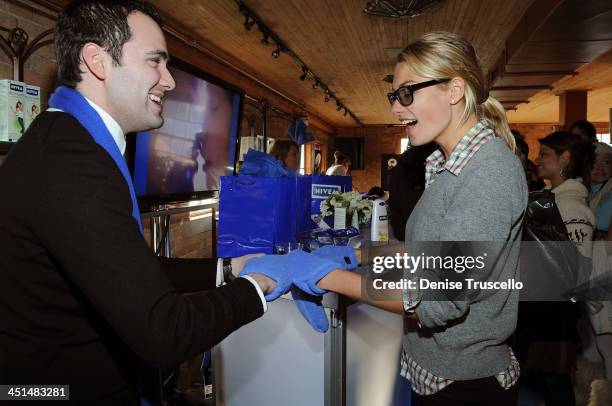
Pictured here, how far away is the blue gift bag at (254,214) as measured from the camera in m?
1.90

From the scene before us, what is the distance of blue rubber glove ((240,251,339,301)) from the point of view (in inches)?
48.4

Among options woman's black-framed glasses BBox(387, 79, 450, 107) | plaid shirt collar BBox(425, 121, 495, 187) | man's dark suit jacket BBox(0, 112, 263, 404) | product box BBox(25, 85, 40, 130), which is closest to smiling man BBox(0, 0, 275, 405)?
man's dark suit jacket BBox(0, 112, 263, 404)

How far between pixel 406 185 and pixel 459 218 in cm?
143

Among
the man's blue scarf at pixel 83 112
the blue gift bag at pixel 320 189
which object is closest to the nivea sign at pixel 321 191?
the blue gift bag at pixel 320 189

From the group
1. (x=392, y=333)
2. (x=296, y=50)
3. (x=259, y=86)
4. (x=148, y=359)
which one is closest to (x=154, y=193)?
(x=392, y=333)

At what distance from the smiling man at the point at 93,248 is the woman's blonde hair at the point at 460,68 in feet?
2.41

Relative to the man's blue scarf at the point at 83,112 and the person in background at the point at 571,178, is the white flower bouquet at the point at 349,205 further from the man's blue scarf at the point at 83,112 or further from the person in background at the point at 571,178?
the man's blue scarf at the point at 83,112

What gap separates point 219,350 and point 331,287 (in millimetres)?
797

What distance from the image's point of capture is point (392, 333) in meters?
1.96

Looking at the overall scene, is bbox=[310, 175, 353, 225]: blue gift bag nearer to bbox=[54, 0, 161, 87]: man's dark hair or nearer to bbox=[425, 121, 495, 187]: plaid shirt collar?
bbox=[425, 121, 495, 187]: plaid shirt collar

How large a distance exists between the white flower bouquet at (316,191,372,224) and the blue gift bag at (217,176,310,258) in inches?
17.1

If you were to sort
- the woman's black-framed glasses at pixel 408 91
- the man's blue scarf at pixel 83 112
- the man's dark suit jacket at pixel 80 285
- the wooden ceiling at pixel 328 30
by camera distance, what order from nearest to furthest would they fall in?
the man's dark suit jacket at pixel 80 285 < the man's blue scarf at pixel 83 112 < the woman's black-framed glasses at pixel 408 91 < the wooden ceiling at pixel 328 30

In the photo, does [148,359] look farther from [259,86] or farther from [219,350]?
[259,86]

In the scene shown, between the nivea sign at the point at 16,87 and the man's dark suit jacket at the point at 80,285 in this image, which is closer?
the man's dark suit jacket at the point at 80,285
